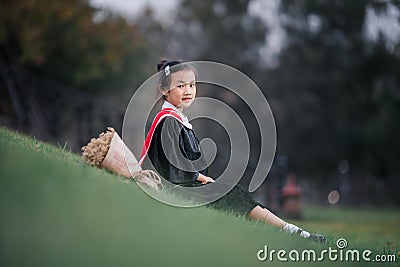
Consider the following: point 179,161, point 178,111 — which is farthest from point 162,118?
point 179,161

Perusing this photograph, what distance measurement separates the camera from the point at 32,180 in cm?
321

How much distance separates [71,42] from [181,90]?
12.2m

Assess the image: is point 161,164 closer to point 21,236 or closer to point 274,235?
point 274,235

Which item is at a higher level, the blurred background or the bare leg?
the blurred background

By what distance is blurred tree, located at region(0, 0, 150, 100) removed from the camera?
14.8m

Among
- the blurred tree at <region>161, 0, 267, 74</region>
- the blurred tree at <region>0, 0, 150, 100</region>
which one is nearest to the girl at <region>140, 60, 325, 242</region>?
the blurred tree at <region>0, 0, 150, 100</region>

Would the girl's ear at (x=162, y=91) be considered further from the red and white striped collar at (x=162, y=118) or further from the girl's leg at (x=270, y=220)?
the girl's leg at (x=270, y=220)

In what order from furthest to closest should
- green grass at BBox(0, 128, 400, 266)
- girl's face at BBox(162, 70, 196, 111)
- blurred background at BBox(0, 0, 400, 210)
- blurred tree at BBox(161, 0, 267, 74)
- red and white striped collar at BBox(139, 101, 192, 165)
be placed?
blurred tree at BBox(161, 0, 267, 74)
blurred background at BBox(0, 0, 400, 210)
girl's face at BBox(162, 70, 196, 111)
red and white striped collar at BBox(139, 101, 192, 165)
green grass at BBox(0, 128, 400, 266)

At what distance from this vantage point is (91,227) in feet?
10.1

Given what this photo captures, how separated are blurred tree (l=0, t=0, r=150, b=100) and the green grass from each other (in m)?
11.7

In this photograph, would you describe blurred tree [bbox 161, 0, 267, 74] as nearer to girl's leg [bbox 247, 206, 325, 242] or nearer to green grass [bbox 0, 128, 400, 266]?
girl's leg [bbox 247, 206, 325, 242]

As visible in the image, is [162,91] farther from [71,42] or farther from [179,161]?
[71,42]

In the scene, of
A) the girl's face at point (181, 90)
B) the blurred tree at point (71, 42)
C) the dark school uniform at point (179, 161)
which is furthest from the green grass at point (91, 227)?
the blurred tree at point (71, 42)

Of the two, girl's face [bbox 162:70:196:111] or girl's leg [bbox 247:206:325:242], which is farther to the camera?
girl's face [bbox 162:70:196:111]
